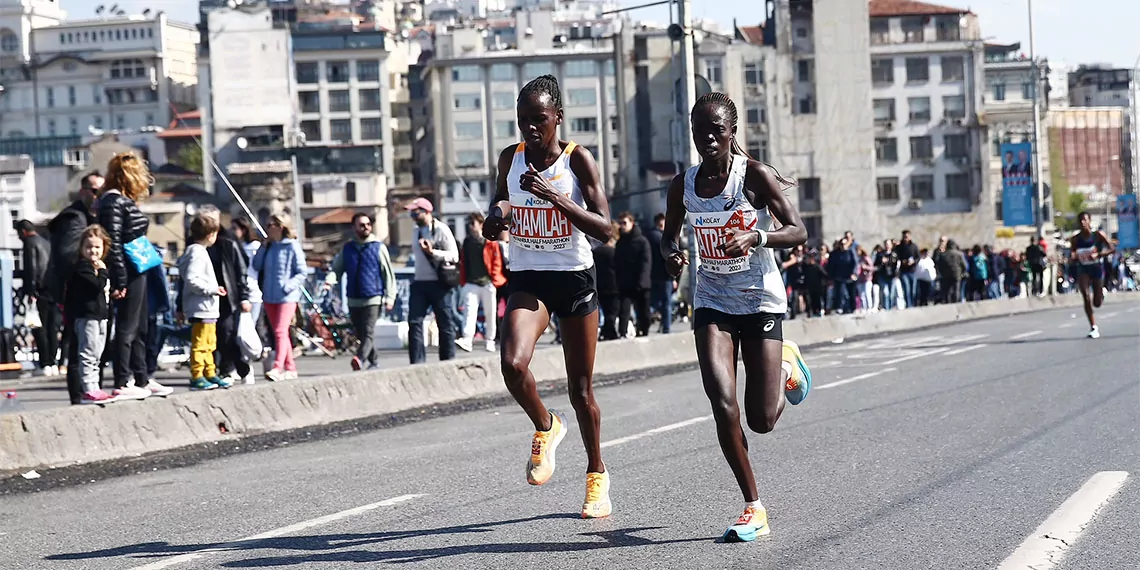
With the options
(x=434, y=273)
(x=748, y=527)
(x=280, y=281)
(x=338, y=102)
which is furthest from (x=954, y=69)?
(x=748, y=527)

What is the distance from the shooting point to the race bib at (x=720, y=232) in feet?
22.8

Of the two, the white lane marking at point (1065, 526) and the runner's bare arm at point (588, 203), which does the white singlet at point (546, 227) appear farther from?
the white lane marking at point (1065, 526)

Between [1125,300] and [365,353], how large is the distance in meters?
38.7

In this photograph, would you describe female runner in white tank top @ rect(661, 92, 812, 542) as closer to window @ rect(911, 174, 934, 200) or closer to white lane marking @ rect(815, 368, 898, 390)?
white lane marking @ rect(815, 368, 898, 390)

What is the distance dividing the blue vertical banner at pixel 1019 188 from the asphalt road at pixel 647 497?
46.7 meters

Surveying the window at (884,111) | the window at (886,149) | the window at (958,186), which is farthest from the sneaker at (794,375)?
the window at (884,111)

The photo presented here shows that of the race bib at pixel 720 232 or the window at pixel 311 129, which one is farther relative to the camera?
the window at pixel 311 129

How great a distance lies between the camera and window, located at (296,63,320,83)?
5428 inches

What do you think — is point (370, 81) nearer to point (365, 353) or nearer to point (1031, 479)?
point (365, 353)

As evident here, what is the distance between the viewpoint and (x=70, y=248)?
12.5 metres

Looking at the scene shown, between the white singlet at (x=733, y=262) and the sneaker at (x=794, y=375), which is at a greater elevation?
the white singlet at (x=733, y=262)

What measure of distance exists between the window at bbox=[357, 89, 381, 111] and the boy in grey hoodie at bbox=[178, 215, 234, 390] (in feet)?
412

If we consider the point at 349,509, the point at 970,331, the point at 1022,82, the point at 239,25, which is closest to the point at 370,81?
the point at 239,25

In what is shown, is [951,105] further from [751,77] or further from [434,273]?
[434,273]
